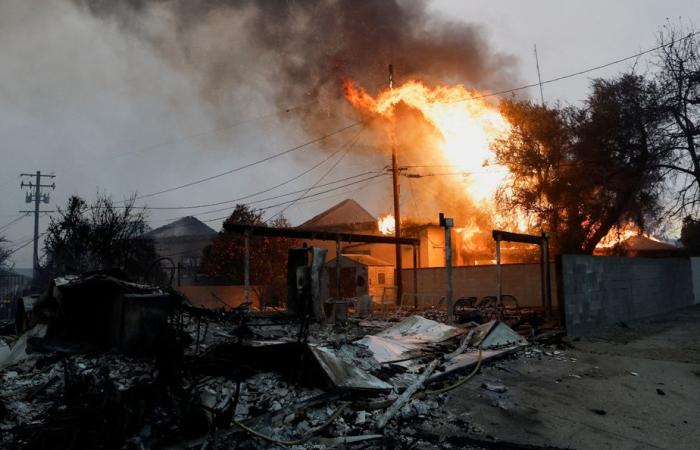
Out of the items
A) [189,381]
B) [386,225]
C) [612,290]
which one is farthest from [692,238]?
[189,381]

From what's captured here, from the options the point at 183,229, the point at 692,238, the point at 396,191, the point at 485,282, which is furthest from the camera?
the point at 183,229

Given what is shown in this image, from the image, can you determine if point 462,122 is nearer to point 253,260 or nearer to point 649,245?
point 253,260

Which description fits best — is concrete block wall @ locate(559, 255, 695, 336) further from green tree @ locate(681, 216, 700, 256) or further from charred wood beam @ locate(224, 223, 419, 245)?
green tree @ locate(681, 216, 700, 256)

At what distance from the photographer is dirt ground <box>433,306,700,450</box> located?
5402 millimetres

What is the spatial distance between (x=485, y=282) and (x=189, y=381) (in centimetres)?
1938

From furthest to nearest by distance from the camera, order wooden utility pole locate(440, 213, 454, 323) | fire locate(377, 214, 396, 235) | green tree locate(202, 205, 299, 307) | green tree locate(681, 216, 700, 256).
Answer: fire locate(377, 214, 396, 235) < green tree locate(681, 216, 700, 256) < green tree locate(202, 205, 299, 307) < wooden utility pole locate(440, 213, 454, 323)

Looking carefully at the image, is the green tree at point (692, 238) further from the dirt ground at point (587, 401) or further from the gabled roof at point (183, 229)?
the gabled roof at point (183, 229)

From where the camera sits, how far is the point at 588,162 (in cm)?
2100

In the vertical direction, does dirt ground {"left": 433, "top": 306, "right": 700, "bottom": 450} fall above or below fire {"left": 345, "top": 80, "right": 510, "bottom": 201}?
below

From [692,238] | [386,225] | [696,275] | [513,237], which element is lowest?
[696,275]

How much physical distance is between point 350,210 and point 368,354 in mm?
40825

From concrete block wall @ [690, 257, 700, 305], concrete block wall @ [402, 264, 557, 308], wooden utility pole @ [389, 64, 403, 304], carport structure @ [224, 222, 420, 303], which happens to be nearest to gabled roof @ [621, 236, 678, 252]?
concrete block wall @ [690, 257, 700, 305]

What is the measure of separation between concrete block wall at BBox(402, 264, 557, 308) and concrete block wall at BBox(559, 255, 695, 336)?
3.21 m

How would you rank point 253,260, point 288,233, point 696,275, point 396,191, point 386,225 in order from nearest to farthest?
point 288,233 < point 696,275 < point 396,191 < point 253,260 < point 386,225
